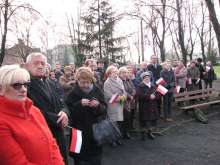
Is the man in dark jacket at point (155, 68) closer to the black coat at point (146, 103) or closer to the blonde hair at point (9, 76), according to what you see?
the black coat at point (146, 103)

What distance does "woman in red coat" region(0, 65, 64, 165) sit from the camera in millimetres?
2789

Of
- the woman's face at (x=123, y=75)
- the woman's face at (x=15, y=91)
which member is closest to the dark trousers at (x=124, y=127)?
the woman's face at (x=123, y=75)

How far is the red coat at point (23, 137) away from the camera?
9.14ft

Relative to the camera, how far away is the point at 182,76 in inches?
552

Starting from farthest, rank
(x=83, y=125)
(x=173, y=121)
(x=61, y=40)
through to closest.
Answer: (x=61, y=40)
(x=173, y=121)
(x=83, y=125)

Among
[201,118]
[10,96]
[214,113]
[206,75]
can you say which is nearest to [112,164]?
[10,96]

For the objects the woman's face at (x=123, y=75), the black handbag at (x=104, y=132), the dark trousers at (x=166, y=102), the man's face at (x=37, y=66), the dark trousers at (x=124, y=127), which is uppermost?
the man's face at (x=37, y=66)

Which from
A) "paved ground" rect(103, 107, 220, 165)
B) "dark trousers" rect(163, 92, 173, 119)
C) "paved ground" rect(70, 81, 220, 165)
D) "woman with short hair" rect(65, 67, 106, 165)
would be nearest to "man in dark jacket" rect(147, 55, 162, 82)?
"dark trousers" rect(163, 92, 173, 119)

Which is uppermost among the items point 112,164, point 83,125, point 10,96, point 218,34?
point 218,34

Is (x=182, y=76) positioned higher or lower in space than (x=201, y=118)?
higher

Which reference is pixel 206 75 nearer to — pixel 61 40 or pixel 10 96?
pixel 10 96

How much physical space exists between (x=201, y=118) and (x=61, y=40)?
40.9 meters

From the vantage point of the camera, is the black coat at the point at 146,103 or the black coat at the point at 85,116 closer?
the black coat at the point at 85,116

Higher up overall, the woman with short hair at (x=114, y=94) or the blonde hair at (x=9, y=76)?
the blonde hair at (x=9, y=76)
